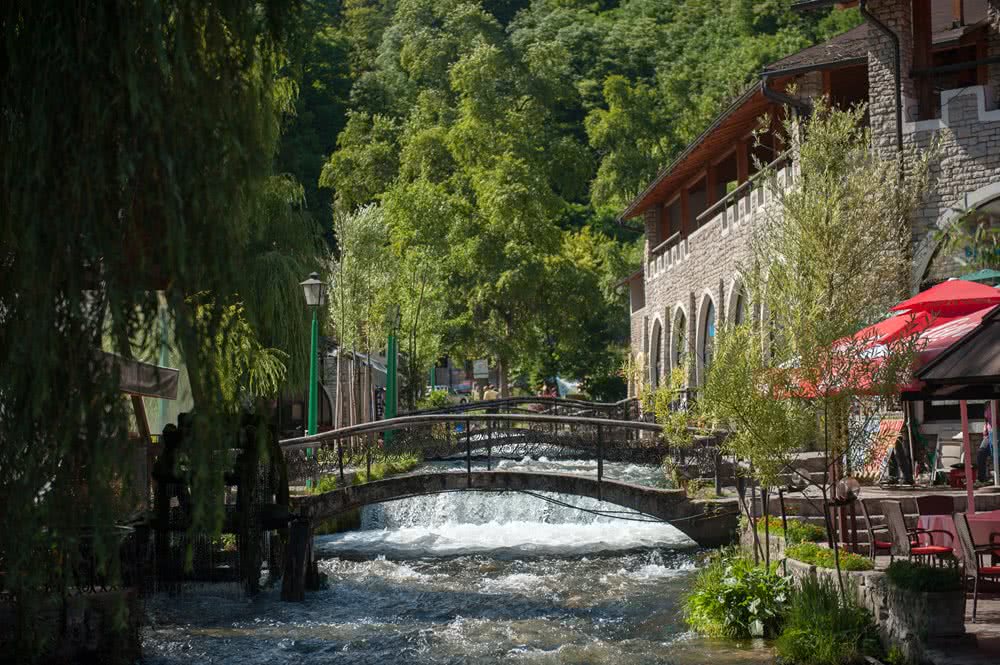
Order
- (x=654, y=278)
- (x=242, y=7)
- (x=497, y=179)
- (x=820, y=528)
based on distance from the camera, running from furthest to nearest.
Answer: (x=497, y=179), (x=654, y=278), (x=820, y=528), (x=242, y=7)

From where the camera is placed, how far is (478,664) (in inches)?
467

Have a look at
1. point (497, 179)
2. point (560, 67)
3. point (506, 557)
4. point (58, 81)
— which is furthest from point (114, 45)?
point (560, 67)

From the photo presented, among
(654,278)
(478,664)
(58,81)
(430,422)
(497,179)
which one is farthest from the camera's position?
(497,179)

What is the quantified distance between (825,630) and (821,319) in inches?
119

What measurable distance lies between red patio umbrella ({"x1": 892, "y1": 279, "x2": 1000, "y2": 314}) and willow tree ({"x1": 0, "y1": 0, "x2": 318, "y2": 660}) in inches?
367

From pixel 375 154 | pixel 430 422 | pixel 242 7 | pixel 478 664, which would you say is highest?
pixel 375 154

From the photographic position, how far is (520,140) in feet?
152

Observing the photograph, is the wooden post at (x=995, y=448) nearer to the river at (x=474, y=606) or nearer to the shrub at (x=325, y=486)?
the river at (x=474, y=606)

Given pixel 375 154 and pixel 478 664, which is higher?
pixel 375 154

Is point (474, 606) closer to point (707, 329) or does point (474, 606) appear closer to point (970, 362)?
point (970, 362)

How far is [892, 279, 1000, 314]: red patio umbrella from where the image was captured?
13.2 meters

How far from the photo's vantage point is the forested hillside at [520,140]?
138 feet

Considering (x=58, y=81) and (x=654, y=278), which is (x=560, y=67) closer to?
(x=654, y=278)

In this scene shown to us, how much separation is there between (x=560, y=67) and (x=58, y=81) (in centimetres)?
5439
